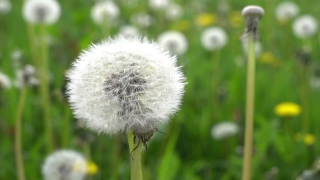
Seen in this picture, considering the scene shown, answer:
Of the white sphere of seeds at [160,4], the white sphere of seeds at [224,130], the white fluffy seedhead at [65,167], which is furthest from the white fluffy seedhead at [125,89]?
the white sphere of seeds at [160,4]

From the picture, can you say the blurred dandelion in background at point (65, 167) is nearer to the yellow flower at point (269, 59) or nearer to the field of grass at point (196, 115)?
the field of grass at point (196, 115)

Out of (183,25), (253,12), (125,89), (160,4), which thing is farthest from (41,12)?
(183,25)

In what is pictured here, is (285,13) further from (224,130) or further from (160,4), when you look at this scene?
(224,130)

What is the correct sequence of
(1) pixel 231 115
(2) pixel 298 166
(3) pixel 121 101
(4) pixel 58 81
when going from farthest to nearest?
1. (4) pixel 58 81
2. (1) pixel 231 115
3. (2) pixel 298 166
4. (3) pixel 121 101

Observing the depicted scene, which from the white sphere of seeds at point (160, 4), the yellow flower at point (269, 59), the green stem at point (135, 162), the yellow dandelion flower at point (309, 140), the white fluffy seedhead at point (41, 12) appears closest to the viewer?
the green stem at point (135, 162)

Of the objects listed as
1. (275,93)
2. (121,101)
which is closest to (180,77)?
(121,101)

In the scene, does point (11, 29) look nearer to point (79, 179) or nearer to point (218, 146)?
point (218, 146)

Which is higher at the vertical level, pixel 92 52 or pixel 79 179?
pixel 92 52
